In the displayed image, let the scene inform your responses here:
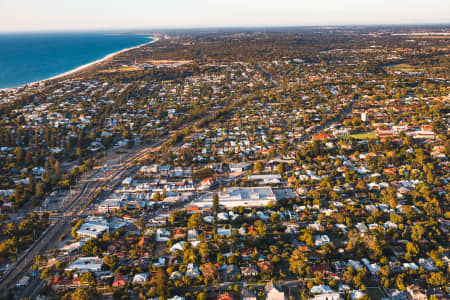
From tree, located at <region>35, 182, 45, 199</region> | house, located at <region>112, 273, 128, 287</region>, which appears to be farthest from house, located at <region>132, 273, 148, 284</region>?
tree, located at <region>35, 182, 45, 199</region>

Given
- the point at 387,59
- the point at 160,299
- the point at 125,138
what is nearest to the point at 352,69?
the point at 387,59

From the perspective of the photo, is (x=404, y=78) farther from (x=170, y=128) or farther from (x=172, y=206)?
(x=172, y=206)

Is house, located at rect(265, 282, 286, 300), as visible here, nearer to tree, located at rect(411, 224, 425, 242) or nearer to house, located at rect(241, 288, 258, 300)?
house, located at rect(241, 288, 258, 300)

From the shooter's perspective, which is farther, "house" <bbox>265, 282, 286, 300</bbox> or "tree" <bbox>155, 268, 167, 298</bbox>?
"tree" <bbox>155, 268, 167, 298</bbox>

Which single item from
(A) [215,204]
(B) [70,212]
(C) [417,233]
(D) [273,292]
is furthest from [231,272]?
(B) [70,212]

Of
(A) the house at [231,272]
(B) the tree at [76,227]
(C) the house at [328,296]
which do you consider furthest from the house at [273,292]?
(B) the tree at [76,227]

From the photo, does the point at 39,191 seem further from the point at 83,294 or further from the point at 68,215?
the point at 83,294

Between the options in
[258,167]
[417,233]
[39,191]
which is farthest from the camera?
[258,167]

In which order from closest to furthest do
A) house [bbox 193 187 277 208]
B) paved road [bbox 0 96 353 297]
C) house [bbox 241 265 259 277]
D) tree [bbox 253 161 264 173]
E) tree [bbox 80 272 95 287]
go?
1. tree [bbox 80 272 95 287]
2. house [bbox 241 265 259 277]
3. paved road [bbox 0 96 353 297]
4. house [bbox 193 187 277 208]
5. tree [bbox 253 161 264 173]

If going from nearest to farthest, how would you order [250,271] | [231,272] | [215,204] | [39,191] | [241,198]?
1. [250,271]
2. [231,272]
3. [215,204]
4. [241,198]
5. [39,191]

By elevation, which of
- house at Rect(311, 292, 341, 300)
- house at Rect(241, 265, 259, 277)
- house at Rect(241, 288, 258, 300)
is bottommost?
house at Rect(311, 292, 341, 300)

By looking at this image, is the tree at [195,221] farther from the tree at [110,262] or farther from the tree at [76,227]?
the tree at [76,227]
